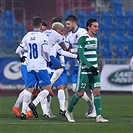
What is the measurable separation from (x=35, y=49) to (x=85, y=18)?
1493 centimetres

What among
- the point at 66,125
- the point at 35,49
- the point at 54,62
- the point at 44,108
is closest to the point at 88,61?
the point at 35,49

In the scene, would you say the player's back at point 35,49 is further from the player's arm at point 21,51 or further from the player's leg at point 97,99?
the player's leg at point 97,99

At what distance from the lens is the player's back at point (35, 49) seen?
12703 millimetres

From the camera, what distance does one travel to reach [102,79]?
2389 centimetres

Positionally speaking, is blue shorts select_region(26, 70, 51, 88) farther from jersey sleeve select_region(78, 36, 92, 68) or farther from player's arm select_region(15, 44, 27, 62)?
jersey sleeve select_region(78, 36, 92, 68)

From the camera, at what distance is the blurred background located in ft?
85.4

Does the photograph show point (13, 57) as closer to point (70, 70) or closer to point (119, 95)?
point (70, 70)

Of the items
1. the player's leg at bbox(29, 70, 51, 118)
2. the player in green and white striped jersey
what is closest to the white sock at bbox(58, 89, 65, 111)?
the player's leg at bbox(29, 70, 51, 118)

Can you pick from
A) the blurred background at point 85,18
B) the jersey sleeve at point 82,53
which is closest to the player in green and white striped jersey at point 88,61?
the jersey sleeve at point 82,53

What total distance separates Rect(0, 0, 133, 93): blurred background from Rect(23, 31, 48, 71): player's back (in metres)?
11.9

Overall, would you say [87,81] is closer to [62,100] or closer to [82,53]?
[82,53]

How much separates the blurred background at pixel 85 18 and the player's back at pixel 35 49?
11.9 meters

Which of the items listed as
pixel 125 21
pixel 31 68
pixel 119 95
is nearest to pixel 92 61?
pixel 31 68

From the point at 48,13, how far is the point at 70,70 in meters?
3.57
